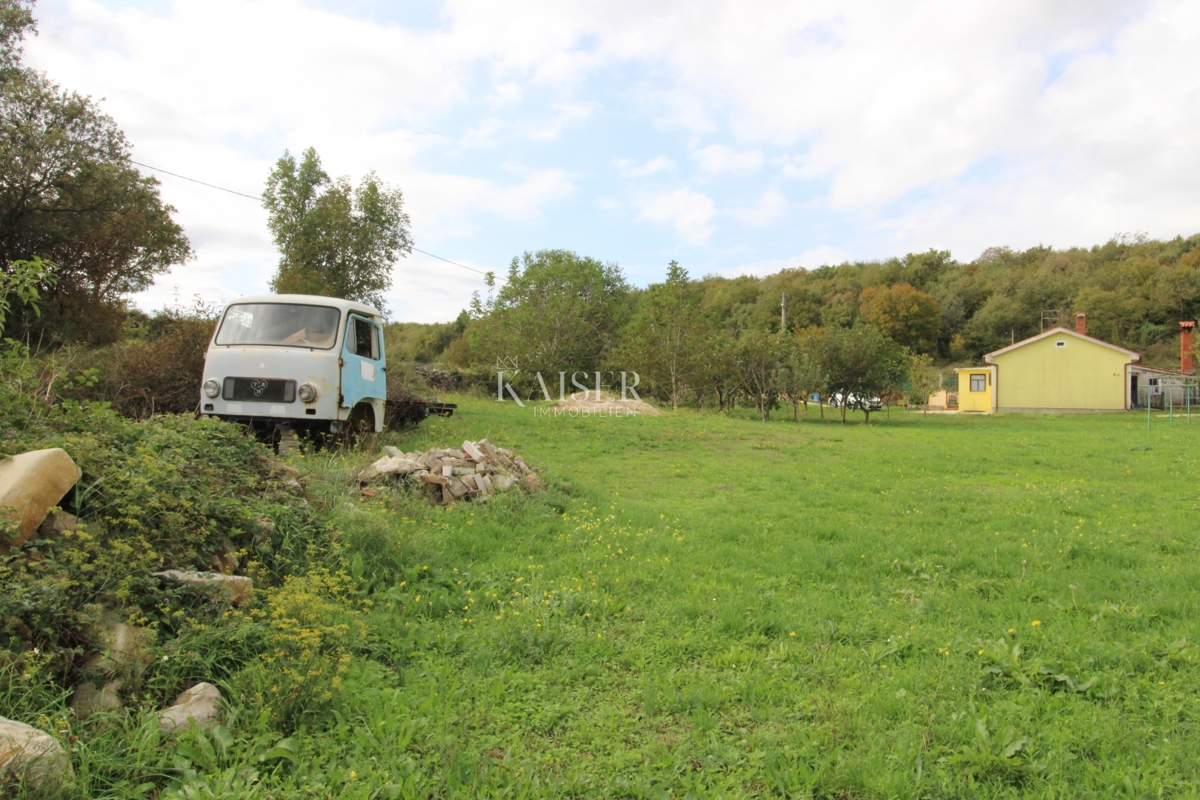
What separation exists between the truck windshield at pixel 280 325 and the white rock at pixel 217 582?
577 centimetres

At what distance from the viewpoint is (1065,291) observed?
2260 inches

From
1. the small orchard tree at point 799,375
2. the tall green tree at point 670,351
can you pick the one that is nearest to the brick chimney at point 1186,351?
the small orchard tree at point 799,375

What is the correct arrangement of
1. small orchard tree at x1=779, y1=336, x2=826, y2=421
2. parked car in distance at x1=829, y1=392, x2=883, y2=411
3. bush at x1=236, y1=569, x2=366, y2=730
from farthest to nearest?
parked car in distance at x1=829, y1=392, x2=883, y2=411, small orchard tree at x1=779, y1=336, x2=826, y2=421, bush at x1=236, y1=569, x2=366, y2=730

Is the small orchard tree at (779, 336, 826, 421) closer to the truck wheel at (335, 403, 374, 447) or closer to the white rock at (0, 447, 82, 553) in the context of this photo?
the truck wheel at (335, 403, 374, 447)

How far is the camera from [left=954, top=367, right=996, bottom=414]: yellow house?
115 ft

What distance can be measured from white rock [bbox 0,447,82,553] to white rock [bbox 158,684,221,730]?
1179mm

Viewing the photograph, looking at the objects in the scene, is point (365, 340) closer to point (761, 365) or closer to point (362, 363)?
point (362, 363)

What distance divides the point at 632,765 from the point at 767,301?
218 feet

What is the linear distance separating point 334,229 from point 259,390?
20088 millimetres

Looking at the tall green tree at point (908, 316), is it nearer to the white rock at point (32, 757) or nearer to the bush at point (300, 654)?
the bush at point (300, 654)

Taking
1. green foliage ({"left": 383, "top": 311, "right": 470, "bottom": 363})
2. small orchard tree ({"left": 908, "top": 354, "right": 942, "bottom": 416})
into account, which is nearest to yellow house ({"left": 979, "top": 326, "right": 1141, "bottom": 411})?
small orchard tree ({"left": 908, "top": 354, "right": 942, "bottom": 416})

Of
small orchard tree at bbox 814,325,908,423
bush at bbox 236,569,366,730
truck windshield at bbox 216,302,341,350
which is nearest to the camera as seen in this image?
bush at bbox 236,569,366,730

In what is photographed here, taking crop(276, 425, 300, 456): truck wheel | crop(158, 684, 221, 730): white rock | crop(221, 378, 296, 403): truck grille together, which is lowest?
crop(158, 684, 221, 730): white rock

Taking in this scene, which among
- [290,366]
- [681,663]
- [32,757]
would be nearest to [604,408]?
[290,366]
